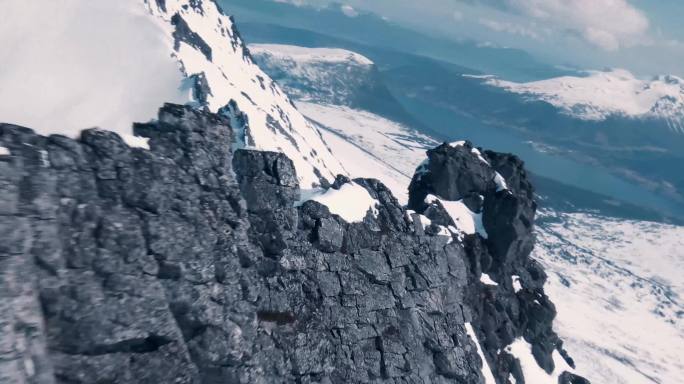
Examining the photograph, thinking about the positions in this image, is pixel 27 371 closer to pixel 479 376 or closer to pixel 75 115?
pixel 479 376

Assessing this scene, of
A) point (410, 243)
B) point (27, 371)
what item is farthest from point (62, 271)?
point (410, 243)

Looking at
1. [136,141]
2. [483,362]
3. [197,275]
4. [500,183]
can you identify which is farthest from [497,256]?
[136,141]

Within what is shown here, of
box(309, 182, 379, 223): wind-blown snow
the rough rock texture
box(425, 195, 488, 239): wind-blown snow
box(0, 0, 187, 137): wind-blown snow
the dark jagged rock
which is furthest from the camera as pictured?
box(0, 0, 187, 137): wind-blown snow

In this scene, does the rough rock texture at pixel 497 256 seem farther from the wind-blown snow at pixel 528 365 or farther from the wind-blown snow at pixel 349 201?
the wind-blown snow at pixel 349 201

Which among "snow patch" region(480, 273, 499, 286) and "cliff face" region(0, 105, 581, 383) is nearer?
"cliff face" region(0, 105, 581, 383)

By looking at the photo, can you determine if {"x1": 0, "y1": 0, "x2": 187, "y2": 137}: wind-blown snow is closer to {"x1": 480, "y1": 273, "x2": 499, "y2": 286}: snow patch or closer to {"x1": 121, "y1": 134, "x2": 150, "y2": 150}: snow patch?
{"x1": 480, "y1": 273, "x2": 499, "y2": 286}: snow patch

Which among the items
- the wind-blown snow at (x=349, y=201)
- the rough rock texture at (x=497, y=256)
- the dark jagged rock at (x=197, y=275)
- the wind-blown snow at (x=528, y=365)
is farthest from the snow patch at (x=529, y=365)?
the wind-blown snow at (x=349, y=201)

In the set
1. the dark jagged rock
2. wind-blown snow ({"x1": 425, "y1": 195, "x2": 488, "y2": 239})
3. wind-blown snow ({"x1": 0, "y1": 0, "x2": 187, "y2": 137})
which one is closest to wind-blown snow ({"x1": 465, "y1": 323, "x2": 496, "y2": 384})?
the dark jagged rock
